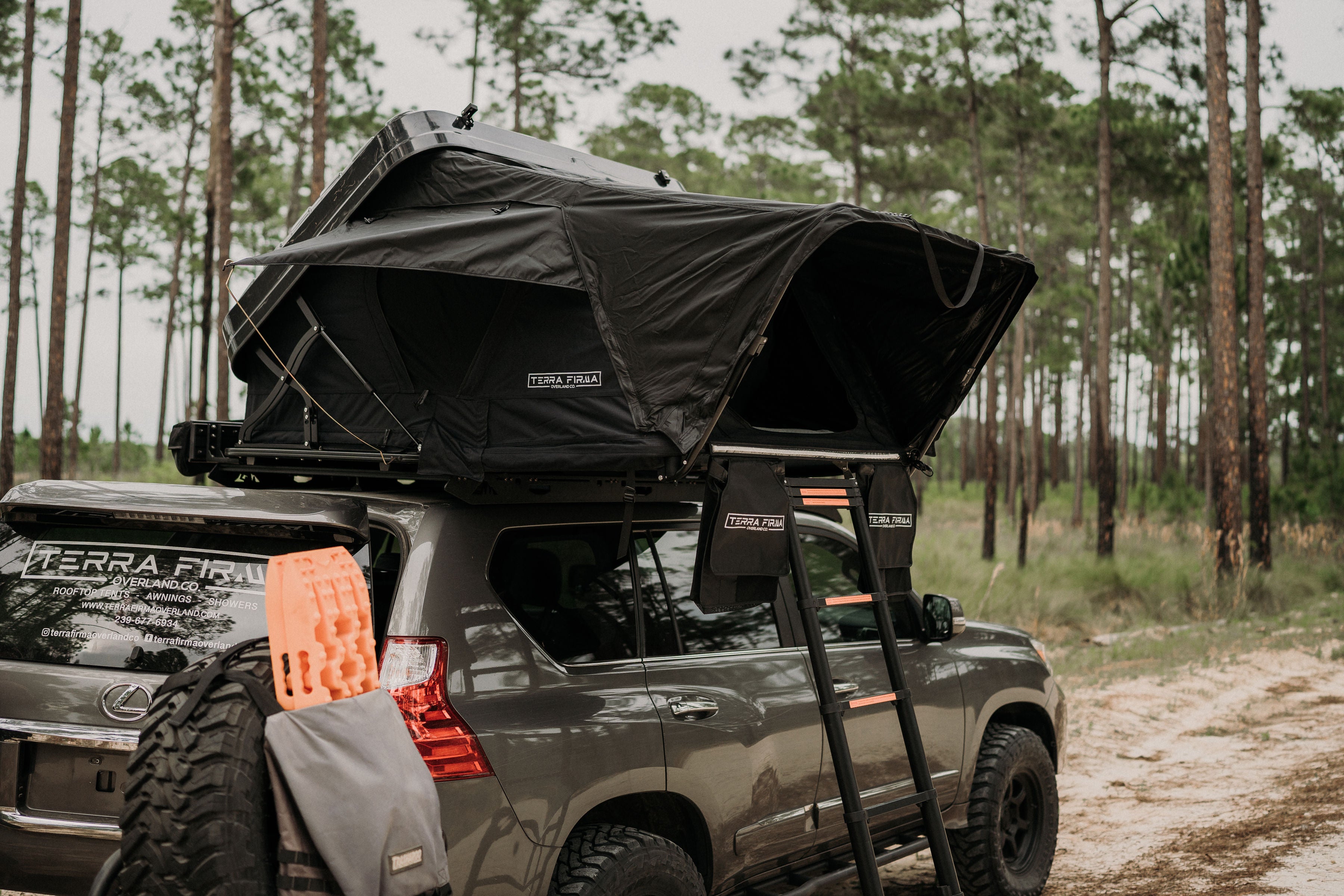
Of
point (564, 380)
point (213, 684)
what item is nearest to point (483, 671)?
point (213, 684)

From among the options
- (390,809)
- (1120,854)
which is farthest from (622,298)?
(1120,854)

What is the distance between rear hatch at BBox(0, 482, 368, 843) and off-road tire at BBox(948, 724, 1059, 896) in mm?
3345

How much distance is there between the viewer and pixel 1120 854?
19.8ft

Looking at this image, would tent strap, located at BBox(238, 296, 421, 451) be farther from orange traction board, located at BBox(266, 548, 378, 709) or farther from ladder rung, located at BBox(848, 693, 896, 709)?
ladder rung, located at BBox(848, 693, 896, 709)

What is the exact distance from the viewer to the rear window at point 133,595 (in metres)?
3.15

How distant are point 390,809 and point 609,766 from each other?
3.10 ft

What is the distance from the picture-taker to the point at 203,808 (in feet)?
7.85

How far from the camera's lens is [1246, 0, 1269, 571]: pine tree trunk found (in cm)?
1859

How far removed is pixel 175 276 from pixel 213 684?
40075mm

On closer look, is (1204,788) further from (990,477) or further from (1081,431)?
(1081,431)

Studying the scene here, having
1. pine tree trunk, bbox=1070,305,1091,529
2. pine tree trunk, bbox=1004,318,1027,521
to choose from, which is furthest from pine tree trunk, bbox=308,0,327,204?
pine tree trunk, bbox=1070,305,1091,529

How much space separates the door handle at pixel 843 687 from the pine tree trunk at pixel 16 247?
68.6ft

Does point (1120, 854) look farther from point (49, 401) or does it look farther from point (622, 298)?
point (49, 401)

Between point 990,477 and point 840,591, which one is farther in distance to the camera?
point 990,477
